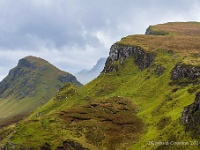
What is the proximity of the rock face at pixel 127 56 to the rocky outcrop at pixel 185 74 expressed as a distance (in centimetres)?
3095

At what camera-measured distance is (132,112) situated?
332 ft

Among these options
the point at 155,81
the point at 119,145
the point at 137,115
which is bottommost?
the point at 119,145

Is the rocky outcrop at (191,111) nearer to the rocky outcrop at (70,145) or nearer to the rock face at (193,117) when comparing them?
the rock face at (193,117)

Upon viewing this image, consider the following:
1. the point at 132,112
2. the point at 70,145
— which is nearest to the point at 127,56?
the point at 132,112

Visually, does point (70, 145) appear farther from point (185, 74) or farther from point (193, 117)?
point (185, 74)

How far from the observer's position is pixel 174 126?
7112 cm

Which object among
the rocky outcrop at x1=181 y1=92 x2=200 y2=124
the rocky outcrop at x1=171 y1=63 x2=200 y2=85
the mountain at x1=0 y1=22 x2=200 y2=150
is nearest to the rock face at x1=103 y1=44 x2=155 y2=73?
the mountain at x1=0 y1=22 x2=200 y2=150

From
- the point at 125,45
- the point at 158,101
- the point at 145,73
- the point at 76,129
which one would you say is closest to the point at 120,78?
the point at 145,73

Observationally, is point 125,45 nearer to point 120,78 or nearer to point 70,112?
point 120,78

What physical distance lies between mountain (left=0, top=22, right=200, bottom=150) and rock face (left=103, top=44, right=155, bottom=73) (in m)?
0.62

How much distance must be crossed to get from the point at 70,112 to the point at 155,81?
36838mm

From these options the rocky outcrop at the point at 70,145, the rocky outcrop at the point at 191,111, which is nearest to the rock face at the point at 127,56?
the rocky outcrop at the point at 70,145

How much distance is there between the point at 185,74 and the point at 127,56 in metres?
56.4

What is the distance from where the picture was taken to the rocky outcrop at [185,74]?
10019cm
